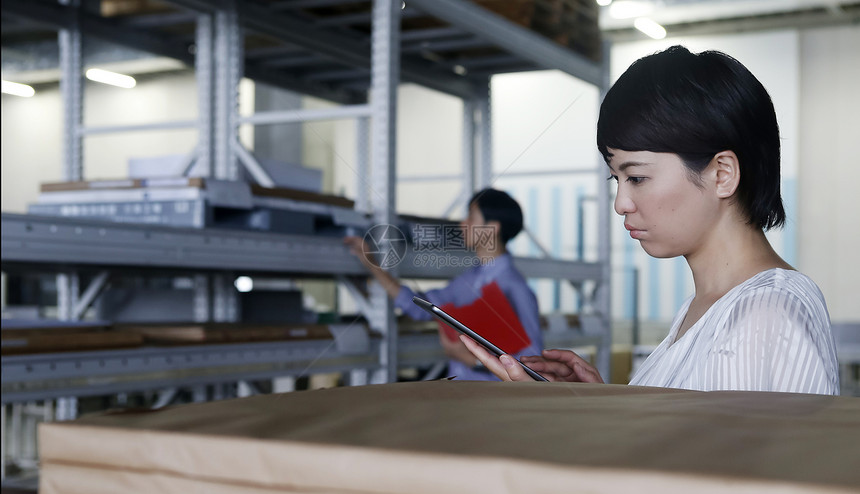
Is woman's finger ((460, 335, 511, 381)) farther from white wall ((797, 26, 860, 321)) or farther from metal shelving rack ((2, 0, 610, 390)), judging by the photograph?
white wall ((797, 26, 860, 321))

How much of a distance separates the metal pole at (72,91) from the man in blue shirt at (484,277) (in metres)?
1.07

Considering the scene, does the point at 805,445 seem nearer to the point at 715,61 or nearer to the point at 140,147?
the point at 715,61

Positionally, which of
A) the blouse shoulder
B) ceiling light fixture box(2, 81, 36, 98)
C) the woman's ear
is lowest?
the blouse shoulder

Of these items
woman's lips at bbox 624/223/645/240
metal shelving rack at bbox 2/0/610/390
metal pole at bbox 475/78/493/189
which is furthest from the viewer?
metal pole at bbox 475/78/493/189

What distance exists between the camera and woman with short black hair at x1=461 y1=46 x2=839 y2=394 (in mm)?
523

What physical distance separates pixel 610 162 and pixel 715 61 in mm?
97

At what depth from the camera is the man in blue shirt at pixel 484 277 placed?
0.68 m

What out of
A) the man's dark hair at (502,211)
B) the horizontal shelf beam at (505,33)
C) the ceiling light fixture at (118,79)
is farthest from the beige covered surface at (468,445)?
the ceiling light fixture at (118,79)

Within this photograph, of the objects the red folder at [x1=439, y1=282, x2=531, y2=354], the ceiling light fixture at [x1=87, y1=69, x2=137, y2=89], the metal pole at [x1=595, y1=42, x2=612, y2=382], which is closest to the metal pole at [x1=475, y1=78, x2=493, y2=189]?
the metal pole at [x1=595, y1=42, x2=612, y2=382]

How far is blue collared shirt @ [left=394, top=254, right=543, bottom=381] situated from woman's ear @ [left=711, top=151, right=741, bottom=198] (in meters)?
0.18

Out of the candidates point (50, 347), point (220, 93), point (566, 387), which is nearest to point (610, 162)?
point (566, 387)

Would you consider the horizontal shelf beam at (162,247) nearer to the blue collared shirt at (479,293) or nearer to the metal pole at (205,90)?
the blue collared shirt at (479,293)

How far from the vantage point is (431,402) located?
0.24 m

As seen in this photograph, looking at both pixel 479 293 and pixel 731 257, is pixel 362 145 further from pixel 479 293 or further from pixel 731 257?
pixel 731 257
